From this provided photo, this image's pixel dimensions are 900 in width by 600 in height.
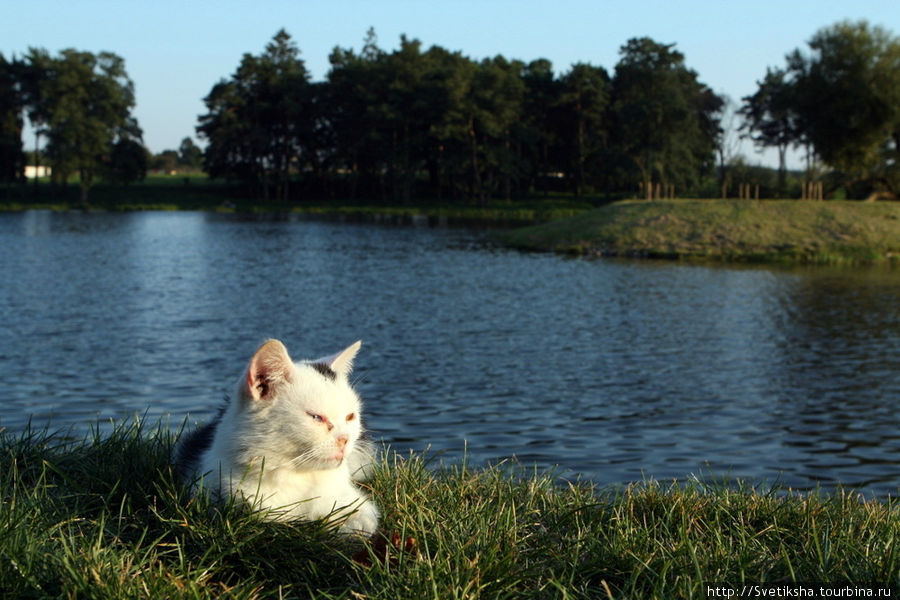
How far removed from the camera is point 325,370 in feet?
13.1

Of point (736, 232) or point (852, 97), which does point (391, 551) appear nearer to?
point (736, 232)

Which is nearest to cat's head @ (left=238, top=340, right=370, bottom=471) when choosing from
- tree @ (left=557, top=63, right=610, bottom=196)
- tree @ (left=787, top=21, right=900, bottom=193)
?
tree @ (left=787, top=21, right=900, bottom=193)

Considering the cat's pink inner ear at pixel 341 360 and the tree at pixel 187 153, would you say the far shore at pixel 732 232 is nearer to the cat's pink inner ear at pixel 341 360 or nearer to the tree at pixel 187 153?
the cat's pink inner ear at pixel 341 360

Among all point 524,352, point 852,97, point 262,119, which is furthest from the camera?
point 262,119

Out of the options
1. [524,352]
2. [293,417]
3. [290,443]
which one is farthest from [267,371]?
[524,352]

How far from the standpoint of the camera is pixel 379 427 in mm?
12445

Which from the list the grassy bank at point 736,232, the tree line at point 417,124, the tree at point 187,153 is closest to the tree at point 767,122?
the tree line at point 417,124

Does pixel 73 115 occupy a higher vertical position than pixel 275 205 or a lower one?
higher

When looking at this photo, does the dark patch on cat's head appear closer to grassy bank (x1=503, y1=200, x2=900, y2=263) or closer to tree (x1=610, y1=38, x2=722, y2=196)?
grassy bank (x1=503, y1=200, x2=900, y2=263)

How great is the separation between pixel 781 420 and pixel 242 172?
93214mm

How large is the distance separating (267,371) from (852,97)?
62.4 m

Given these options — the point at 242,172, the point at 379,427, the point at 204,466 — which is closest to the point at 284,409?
the point at 204,466

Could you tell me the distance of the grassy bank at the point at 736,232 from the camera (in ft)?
136

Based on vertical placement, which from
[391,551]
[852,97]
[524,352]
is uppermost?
[852,97]
